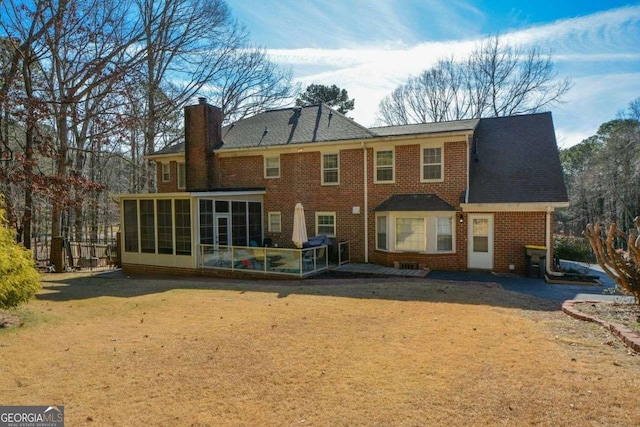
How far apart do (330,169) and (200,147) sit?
6502 millimetres

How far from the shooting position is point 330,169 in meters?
16.5

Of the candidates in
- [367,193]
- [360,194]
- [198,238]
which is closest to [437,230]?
[367,193]

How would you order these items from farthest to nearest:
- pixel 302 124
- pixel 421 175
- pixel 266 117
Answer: pixel 266 117, pixel 302 124, pixel 421 175

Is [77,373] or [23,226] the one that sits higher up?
[23,226]

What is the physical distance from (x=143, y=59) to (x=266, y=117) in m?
6.37

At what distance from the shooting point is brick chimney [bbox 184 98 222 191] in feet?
59.8

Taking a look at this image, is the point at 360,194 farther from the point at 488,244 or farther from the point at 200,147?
the point at 200,147

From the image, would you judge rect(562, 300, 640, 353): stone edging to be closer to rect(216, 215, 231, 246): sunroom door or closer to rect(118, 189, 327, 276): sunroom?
rect(118, 189, 327, 276): sunroom

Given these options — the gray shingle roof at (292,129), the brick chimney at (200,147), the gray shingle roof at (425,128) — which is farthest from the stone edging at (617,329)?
the brick chimney at (200,147)

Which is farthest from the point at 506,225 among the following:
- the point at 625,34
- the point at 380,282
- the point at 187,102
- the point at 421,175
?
the point at 187,102

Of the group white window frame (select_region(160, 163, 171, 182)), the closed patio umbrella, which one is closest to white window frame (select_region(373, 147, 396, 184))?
the closed patio umbrella

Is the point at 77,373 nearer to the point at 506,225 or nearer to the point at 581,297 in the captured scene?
the point at 581,297

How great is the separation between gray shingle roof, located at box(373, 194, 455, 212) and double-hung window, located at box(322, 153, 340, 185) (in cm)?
230

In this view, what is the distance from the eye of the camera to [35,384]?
445cm
